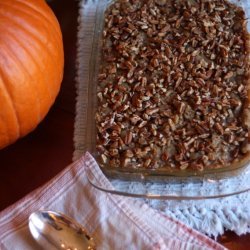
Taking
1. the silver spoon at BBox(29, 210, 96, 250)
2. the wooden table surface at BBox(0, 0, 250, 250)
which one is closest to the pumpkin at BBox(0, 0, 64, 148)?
the wooden table surface at BBox(0, 0, 250, 250)

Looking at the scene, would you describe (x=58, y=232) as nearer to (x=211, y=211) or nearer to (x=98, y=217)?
(x=98, y=217)

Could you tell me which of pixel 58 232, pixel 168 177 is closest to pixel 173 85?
pixel 168 177

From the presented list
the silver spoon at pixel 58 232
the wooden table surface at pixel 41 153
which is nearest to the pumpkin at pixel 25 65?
the wooden table surface at pixel 41 153

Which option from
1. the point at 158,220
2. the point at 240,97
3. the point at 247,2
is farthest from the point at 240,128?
the point at 247,2

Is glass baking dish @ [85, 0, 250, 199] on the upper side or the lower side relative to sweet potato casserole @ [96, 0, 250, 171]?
lower

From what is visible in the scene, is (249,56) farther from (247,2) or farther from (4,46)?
(4,46)

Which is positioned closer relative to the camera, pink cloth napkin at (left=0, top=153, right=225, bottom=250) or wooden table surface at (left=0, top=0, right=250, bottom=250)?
pink cloth napkin at (left=0, top=153, right=225, bottom=250)

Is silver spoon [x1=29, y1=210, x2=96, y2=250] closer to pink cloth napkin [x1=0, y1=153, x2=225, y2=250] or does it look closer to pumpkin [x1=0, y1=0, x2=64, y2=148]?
pink cloth napkin [x1=0, y1=153, x2=225, y2=250]
